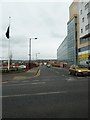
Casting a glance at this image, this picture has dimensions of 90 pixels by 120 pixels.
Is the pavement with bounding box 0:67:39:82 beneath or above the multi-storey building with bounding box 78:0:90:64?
beneath

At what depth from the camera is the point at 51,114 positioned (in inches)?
299

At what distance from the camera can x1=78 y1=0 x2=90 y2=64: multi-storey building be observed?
6242cm

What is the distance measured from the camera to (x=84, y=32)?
6462 cm

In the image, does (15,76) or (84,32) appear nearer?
(15,76)

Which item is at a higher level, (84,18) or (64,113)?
(84,18)

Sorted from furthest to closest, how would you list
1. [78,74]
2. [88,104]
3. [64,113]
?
[78,74], [88,104], [64,113]

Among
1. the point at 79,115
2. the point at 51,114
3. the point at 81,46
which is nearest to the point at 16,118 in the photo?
the point at 51,114

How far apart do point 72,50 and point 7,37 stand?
52195 millimetres

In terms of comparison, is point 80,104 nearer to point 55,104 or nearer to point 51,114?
point 55,104

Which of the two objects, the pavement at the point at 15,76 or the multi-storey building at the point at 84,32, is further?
the multi-storey building at the point at 84,32

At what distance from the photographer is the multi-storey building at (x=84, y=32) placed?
62.4m

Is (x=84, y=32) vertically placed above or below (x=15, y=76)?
above

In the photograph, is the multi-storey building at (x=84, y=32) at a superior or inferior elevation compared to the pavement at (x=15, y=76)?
superior

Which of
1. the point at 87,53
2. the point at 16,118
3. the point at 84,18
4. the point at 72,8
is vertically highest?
the point at 72,8
